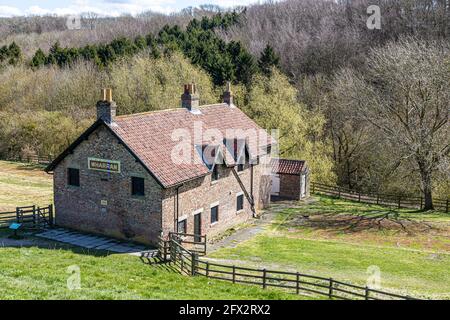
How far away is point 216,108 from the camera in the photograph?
37312 millimetres

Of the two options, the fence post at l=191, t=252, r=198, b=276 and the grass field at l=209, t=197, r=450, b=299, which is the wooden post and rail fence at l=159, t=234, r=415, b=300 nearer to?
the fence post at l=191, t=252, r=198, b=276

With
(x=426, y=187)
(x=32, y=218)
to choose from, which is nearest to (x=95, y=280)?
(x=32, y=218)

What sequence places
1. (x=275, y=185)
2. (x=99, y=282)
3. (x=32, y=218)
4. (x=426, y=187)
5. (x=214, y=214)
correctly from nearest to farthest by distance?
(x=99, y=282) < (x=32, y=218) < (x=214, y=214) < (x=426, y=187) < (x=275, y=185)

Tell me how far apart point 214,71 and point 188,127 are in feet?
92.7

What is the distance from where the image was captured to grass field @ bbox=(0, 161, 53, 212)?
38.5 m

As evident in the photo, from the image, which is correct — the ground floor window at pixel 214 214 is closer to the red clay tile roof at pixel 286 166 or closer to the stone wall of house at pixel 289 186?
the red clay tile roof at pixel 286 166

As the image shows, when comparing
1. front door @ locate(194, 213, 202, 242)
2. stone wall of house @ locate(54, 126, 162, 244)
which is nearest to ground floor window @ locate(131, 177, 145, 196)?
stone wall of house @ locate(54, 126, 162, 244)

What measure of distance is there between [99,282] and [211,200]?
13288 mm

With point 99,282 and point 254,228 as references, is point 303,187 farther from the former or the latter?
point 99,282

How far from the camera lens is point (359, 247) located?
3058 centimetres

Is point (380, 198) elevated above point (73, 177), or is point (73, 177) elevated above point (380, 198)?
point (73, 177)

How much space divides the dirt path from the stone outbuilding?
1.03 m

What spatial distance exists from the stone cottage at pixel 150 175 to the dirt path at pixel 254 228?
1041mm
